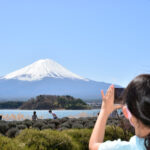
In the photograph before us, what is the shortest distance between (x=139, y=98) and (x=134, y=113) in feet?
0.37

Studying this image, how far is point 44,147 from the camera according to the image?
7.50 metres

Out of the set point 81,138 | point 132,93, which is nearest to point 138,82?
point 132,93

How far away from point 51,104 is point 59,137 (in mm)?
106388

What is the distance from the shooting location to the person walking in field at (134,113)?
1707 mm

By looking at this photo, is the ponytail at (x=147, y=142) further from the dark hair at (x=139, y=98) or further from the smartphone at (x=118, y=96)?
the smartphone at (x=118, y=96)

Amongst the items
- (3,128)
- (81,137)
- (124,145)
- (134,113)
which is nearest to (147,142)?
(124,145)

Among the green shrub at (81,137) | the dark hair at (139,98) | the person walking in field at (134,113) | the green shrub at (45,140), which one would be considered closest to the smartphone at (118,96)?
the person walking in field at (134,113)

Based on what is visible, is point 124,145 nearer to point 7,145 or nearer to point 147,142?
point 147,142

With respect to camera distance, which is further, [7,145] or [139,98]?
[7,145]

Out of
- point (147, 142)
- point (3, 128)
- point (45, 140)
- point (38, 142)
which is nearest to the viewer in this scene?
point (147, 142)

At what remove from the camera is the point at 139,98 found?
1701 millimetres

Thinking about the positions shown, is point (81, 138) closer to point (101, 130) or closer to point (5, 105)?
point (101, 130)

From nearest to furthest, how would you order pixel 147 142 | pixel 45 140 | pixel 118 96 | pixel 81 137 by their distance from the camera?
1. pixel 147 142
2. pixel 118 96
3. pixel 45 140
4. pixel 81 137

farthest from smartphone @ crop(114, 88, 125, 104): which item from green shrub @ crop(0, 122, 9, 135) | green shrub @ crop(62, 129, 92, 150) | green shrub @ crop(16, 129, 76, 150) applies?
green shrub @ crop(0, 122, 9, 135)
